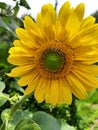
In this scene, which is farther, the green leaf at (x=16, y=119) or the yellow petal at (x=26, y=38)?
the green leaf at (x=16, y=119)

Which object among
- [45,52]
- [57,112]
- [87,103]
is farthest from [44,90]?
[87,103]

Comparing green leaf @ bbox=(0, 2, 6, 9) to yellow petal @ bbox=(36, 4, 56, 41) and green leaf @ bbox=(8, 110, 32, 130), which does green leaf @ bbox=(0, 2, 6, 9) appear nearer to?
green leaf @ bbox=(8, 110, 32, 130)

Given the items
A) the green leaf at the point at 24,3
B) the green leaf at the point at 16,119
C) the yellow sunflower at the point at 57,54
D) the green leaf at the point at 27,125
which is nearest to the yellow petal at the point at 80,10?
the yellow sunflower at the point at 57,54

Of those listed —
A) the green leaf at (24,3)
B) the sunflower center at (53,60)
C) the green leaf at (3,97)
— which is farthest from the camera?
the green leaf at (24,3)

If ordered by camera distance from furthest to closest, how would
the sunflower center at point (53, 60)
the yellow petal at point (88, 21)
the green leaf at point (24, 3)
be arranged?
the green leaf at point (24, 3) < the sunflower center at point (53, 60) < the yellow petal at point (88, 21)

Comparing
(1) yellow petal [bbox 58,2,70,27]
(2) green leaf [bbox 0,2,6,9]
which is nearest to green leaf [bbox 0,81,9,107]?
(1) yellow petal [bbox 58,2,70,27]

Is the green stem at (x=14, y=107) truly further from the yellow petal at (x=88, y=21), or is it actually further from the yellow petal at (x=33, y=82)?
the yellow petal at (x=88, y=21)

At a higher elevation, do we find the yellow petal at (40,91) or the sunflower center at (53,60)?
the sunflower center at (53,60)

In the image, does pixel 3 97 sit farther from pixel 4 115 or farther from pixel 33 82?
pixel 33 82

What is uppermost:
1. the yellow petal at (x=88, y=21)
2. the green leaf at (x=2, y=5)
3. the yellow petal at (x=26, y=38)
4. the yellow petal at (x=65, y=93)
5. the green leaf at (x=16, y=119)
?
the green leaf at (x=2, y=5)
